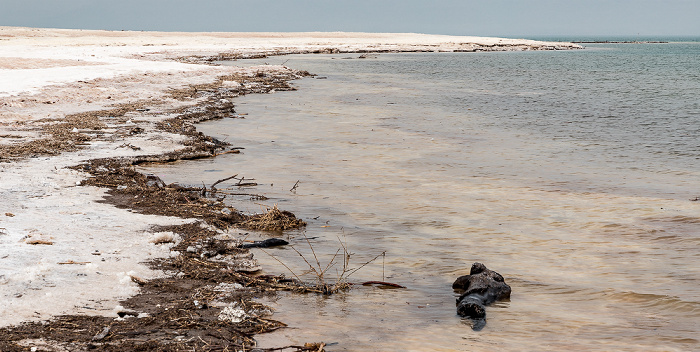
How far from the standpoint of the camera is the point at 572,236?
25.5 feet

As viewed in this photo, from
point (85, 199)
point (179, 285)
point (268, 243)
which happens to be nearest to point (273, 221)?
point (268, 243)

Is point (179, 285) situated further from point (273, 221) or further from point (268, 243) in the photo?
point (273, 221)

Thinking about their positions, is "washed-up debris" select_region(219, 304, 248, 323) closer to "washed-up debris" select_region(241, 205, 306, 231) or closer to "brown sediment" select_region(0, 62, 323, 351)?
"brown sediment" select_region(0, 62, 323, 351)

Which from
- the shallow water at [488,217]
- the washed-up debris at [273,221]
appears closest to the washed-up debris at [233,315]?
the shallow water at [488,217]

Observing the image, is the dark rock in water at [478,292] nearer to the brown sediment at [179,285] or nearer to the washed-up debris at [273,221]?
the brown sediment at [179,285]

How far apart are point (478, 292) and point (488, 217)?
3.10m

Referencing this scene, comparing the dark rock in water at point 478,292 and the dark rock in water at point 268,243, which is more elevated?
the dark rock in water at point 478,292

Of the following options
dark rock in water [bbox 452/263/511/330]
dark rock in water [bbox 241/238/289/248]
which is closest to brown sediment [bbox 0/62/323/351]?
dark rock in water [bbox 241/238/289/248]

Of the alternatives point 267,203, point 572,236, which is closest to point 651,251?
point 572,236

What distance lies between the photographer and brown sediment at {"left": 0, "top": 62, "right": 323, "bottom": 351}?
4.46 metres

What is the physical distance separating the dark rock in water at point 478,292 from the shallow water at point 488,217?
0.34 ft

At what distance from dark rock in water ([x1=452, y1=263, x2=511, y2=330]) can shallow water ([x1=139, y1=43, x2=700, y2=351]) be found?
4.0 inches

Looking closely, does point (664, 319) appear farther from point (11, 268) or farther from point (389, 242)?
point (11, 268)

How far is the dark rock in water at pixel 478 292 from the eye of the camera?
5.28 metres
